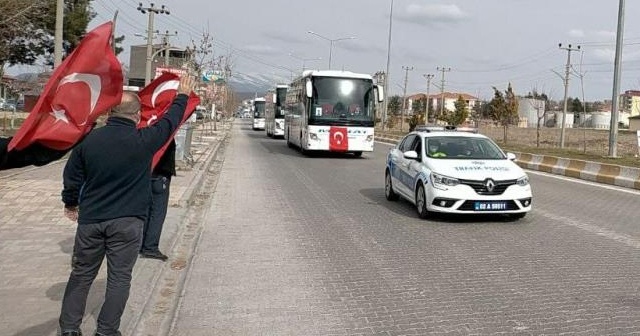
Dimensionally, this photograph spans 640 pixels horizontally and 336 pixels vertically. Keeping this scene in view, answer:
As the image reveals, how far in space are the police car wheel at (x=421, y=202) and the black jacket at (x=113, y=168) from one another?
22.2 feet

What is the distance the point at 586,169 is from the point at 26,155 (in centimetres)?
1973

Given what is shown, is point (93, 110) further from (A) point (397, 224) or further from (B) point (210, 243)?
(A) point (397, 224)

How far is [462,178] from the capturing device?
9961 millimetres

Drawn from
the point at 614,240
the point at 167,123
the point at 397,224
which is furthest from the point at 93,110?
the point at 614,240

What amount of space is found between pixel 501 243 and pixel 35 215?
6465 millimetres

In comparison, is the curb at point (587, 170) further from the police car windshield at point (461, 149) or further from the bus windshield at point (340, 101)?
the police car windshield at point (461, 149)

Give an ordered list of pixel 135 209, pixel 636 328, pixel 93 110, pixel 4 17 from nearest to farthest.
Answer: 1. pixel 93 110
2. pixel 135 209
3. pixel 636 328
4. pixel 4 17

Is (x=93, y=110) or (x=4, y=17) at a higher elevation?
(x=4, y=17)

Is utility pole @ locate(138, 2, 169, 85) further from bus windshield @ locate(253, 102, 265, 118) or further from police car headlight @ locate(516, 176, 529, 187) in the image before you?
bus windshield @ locate(253, 102, 265, 118)

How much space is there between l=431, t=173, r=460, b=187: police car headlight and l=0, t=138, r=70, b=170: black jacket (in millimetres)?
7247

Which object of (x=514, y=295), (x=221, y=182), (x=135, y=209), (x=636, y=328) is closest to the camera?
(x=135, y=209)

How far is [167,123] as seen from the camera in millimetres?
4340

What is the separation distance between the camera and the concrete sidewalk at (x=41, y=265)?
490 cm

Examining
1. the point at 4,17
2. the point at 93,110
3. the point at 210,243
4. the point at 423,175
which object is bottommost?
the point at 210,243
